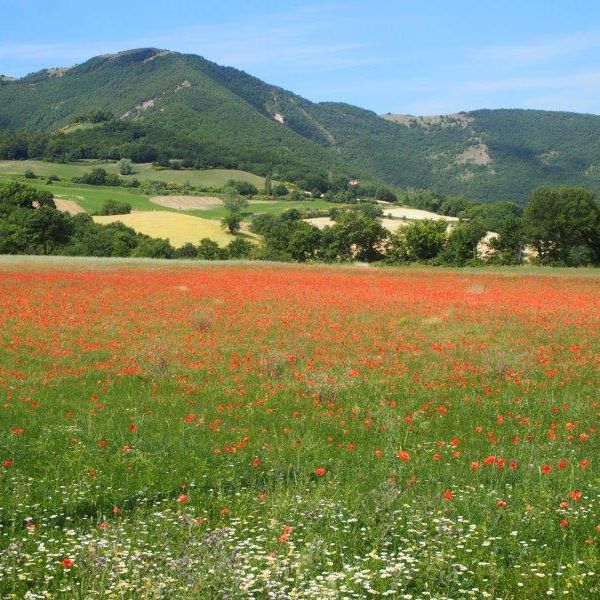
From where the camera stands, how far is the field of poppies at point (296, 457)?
619cm

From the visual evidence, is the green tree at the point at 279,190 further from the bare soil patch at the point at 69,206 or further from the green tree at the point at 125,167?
the bare soil patch at the point at 69,206

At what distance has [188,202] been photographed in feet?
448

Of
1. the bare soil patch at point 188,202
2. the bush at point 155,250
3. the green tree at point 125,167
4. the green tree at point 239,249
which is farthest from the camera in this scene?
the green tree at point 125,167

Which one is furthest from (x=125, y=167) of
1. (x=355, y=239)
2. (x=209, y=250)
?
(x=355, y=239)

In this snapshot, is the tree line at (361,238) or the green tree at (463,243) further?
the green tree at (463,243)

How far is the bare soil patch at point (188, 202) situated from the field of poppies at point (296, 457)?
109920mm

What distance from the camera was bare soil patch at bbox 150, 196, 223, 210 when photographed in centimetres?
13230

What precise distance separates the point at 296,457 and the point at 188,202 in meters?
130

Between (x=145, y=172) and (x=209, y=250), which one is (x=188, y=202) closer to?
(x=145, y=172)

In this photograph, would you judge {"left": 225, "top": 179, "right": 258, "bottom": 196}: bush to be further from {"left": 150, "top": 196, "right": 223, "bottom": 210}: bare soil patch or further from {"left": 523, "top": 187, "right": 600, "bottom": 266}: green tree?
{"left": 523, "top": 187, "right": 600, "bottom": 266}: green tree

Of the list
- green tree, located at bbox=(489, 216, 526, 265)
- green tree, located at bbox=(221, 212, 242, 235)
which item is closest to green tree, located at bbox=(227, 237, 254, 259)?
green tree, located at bbox=(221, 212, 242, 235)

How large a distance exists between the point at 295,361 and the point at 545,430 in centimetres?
710

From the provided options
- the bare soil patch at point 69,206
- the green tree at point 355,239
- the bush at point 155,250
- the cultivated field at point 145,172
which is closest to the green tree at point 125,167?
the cultivated field at point 145,172

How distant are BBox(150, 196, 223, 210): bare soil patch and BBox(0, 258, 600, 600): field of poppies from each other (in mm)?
109920
